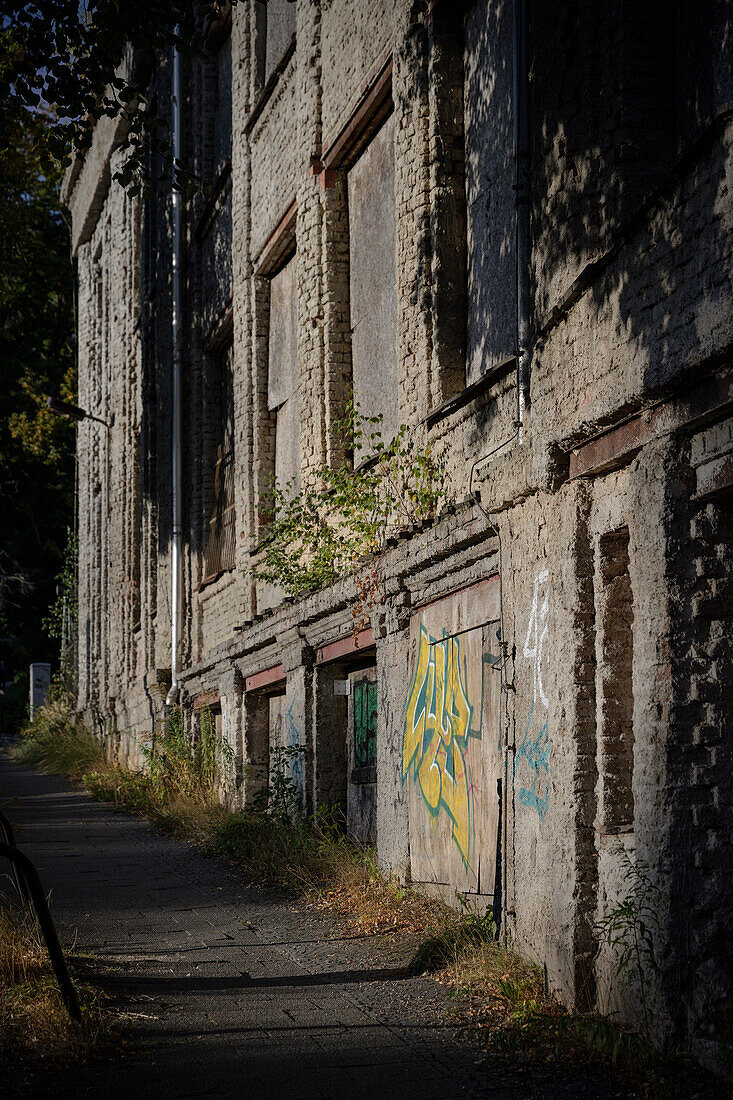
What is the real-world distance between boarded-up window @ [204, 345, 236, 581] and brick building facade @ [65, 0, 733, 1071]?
16 centimetres

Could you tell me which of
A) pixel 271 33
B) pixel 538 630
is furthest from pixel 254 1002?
pixel 271 33

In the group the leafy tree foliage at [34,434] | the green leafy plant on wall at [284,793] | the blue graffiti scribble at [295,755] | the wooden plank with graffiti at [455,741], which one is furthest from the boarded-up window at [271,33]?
the leafy tree foliage at [34,434]

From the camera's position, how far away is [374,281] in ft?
32.7

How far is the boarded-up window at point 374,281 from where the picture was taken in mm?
9539

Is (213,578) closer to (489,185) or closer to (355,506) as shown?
(355,506)

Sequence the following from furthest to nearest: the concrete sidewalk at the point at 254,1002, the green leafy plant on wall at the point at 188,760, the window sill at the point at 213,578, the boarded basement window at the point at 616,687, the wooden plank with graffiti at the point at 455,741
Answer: the window sill at the point at 213,578 → the green leafy plant on wall at the point at 188,760 → the wooden plank with graffiti at the point at 455,741 → the boarded basement window at the point at 616,687 → the concrete sidewalk at the point at 254,1002

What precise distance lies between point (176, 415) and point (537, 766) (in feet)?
38.0

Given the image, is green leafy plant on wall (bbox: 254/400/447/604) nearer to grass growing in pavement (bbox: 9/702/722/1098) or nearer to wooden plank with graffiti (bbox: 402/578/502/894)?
wooden plank with graffiti (bbox: 402/578/502/894)

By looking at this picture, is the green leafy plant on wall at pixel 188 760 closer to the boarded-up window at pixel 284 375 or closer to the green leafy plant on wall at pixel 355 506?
the green leafy plant on wall at pixel 355 506

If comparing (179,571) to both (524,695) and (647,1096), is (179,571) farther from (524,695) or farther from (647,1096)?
(647,1096)

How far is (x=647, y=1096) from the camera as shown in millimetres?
4180

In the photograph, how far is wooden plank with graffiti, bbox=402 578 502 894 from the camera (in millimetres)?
6809

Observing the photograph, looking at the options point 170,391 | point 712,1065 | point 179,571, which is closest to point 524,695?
point 712,1065

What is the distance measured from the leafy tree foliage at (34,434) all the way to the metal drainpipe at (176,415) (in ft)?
33.3
